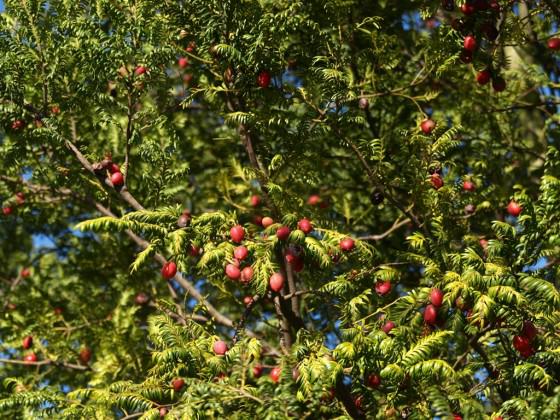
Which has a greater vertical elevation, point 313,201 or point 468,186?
point 313,201

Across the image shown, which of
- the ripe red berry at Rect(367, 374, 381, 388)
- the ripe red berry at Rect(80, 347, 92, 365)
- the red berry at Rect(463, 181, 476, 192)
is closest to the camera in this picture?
the ripe red berry at Rect(367, 374, 381, 388)

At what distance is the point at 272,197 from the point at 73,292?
3.11 meters

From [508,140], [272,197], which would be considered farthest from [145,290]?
[508,140]

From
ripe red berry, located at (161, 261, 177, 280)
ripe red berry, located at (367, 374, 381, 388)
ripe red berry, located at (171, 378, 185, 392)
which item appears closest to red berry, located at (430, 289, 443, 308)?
ripe red berry, located at (367, 374, 381, 388)

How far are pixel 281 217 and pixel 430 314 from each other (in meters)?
1.09

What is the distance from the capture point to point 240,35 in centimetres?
428

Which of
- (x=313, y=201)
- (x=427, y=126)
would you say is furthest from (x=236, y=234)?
(x=313, y=201)

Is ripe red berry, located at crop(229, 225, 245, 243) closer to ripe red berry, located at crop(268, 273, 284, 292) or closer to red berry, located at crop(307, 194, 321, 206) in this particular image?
ripe red berry, located at crop(268, 273, 284, 292)

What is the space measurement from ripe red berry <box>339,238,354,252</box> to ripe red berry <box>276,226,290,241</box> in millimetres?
413

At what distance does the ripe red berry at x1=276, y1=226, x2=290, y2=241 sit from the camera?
12.7 feet

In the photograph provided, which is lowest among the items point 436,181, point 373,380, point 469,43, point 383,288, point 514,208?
point 373,380

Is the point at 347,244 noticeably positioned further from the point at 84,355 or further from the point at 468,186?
the point at 84,355

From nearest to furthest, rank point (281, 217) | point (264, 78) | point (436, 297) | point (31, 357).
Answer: point (436, 297), point (281, 217), point (264, 78), point (31, 357)

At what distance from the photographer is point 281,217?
166 inches
